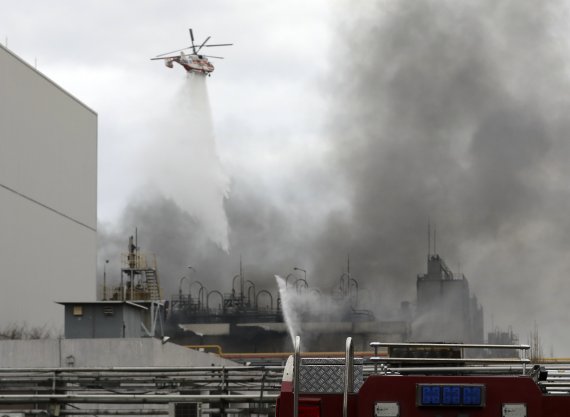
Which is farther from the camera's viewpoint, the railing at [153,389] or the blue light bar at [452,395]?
the railing at [153,389]

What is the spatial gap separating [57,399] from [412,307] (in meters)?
78.9

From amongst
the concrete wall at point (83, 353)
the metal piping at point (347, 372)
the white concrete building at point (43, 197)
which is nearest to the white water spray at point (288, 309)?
the white concrete building at point (43, 197)

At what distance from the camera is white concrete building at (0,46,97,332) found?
52.5 metres

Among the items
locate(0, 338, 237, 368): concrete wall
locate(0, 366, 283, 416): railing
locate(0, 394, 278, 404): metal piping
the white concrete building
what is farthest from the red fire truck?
the white concrete building

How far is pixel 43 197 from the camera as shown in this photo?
5669 centimetres

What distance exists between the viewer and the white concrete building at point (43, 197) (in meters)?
52.5

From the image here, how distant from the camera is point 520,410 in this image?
9.60m

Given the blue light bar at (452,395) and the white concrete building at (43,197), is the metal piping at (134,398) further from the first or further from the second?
the white concrete building at (43,197)

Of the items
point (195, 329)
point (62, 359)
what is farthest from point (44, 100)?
point (195, 329)

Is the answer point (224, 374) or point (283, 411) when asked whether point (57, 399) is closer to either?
point (224, 374)

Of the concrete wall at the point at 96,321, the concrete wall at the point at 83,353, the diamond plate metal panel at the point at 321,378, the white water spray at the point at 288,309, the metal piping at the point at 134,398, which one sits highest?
the white water spray at the point at 288,309

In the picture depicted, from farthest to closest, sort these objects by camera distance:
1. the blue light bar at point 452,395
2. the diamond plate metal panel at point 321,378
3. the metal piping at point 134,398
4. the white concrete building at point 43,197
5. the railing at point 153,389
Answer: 1. the white concrete building at point 43,197
2. the railing at point 153,389
3. the metal piping at point 134,398
4. the diamond plate metal panel at point 321,378
5. the blue light bar at point 452,395

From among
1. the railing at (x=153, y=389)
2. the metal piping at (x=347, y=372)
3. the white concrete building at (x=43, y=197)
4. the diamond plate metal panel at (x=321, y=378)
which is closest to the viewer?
the metal piping at (x=347, y=372)

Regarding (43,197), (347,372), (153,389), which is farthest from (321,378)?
(43,197)
